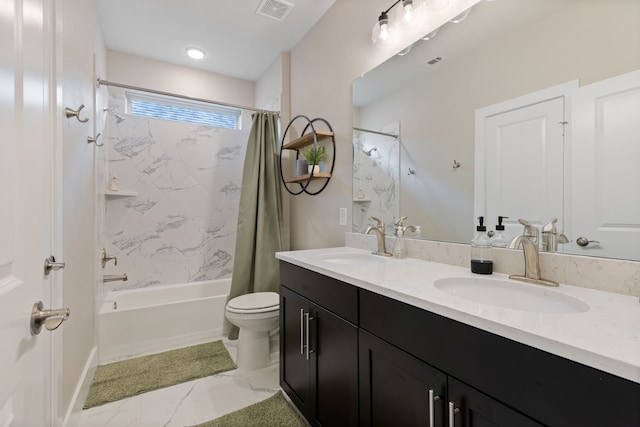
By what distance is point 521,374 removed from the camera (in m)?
0.60

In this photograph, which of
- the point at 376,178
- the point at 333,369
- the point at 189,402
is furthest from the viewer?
the point at 376,178

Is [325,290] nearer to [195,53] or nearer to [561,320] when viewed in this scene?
[561,320]

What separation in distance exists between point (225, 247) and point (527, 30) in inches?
116

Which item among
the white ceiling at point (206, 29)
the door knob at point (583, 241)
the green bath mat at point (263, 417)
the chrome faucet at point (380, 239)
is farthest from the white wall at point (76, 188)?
the door knob at point (583, 241)

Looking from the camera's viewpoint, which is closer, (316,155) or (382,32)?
(382,32)

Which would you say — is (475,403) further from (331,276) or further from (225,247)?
(225,247)

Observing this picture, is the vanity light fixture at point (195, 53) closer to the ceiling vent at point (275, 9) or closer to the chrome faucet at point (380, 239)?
the ceiling vent at point (275, 9)

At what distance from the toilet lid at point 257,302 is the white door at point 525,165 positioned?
Answer: 1.43 meters

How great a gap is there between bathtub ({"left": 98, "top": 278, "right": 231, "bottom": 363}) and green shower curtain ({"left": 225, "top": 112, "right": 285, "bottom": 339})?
228mm

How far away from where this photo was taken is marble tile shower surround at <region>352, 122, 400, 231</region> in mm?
1664

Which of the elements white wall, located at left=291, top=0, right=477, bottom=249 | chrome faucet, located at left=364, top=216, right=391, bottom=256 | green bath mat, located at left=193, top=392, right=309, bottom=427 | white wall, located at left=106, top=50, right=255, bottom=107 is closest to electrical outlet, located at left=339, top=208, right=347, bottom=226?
white wall, located at left=291, top=0, right=477, bottom=249

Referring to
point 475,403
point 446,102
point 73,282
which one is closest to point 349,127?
point 446,102

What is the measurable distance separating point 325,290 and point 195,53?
2.64 metres

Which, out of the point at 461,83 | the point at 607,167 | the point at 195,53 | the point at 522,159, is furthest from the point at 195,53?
the point at 607,167
